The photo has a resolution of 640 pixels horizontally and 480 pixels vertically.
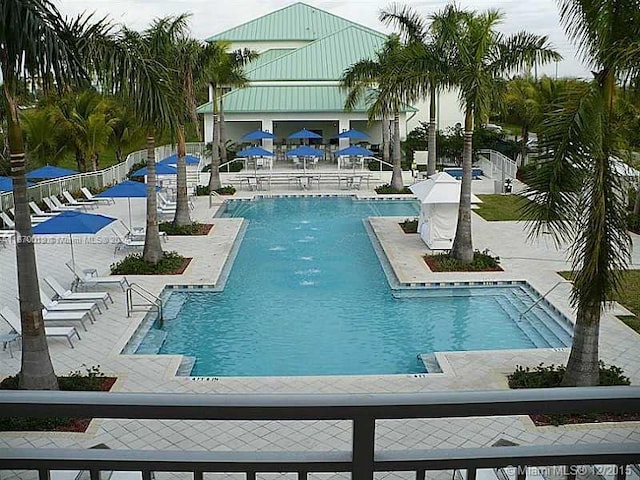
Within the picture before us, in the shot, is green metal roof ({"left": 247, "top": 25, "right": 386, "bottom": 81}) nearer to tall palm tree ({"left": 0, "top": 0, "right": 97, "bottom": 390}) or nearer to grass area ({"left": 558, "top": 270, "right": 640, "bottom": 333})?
grass area ({"left": 558, "top": 270, "right": 640, "bottom": 333})

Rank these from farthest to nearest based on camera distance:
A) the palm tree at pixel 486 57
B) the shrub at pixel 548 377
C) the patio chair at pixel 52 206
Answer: the patio chair at pixel 52 206, the palm tree at pixel 486 57, the shrub at pixel 548 377

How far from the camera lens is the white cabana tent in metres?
18.7

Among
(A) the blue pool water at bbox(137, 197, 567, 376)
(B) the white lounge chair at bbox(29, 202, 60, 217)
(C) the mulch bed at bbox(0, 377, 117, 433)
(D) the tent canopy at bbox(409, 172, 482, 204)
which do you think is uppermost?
(D) the tent canopy at bbox(409, 172, 482, 204)

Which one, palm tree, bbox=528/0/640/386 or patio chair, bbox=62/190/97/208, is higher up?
palm tree, bbox=528/0/640/386

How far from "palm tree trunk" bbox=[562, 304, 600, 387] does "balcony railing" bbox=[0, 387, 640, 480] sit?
7.54 m

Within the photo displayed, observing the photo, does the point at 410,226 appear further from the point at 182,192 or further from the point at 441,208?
the point at 182,192

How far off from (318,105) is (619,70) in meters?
32.1

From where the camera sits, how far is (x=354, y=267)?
18.5 metres

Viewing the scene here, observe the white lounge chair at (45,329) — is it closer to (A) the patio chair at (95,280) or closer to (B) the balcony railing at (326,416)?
(A) the patio chair at (95,280)

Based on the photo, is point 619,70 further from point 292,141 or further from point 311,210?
point 292,141

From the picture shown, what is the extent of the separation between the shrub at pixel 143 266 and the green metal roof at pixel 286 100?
889 inches

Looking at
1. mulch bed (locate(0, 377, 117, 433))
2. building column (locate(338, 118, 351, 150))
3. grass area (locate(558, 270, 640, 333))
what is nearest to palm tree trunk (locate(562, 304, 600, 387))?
grass area (locate(558, 270, 640, 333))

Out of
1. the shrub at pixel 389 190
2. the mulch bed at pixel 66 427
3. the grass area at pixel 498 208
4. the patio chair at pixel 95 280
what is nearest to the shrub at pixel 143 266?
the patio chair at pixel 95 280

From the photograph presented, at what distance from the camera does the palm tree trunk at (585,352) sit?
367 inches
